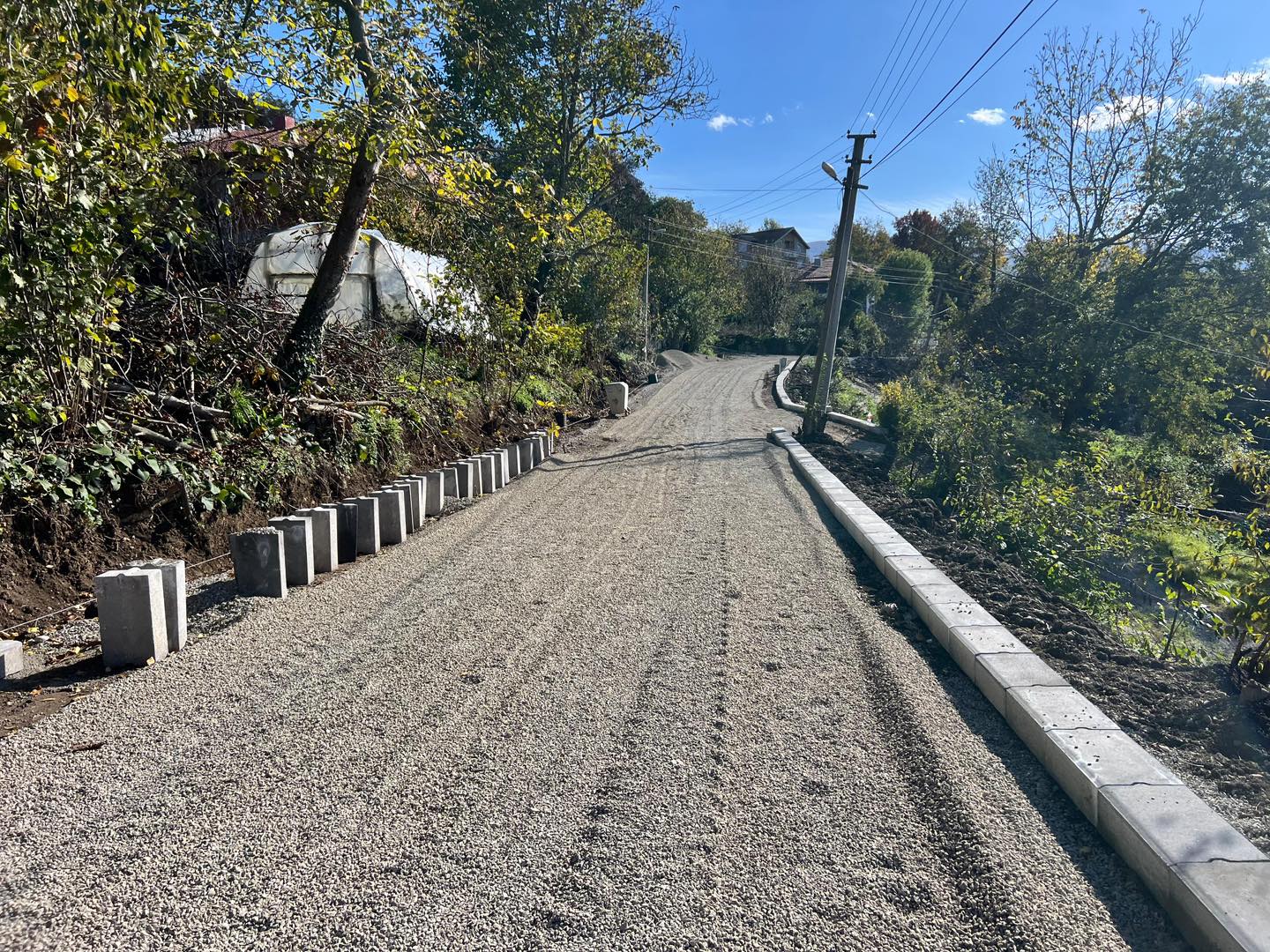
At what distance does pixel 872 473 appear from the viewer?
11.0 metres

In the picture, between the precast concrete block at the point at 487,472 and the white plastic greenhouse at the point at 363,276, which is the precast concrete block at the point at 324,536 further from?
the white plastic greenhouse at the point at 363,276

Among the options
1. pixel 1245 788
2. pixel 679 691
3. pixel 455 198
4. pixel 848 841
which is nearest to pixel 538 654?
pixel 679 691

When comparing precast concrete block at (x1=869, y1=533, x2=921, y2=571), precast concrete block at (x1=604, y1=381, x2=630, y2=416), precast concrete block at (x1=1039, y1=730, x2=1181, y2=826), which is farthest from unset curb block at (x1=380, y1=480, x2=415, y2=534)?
precast concrete block at (x1=604, y1=381, x2=630, y2=416)

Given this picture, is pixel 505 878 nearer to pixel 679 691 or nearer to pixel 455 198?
pixel 679 691

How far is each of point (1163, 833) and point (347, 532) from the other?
5.23 m

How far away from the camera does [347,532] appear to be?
5.69 m

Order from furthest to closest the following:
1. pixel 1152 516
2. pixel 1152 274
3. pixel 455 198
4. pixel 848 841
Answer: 1. pixel 1152 274
2. pixel 1152 516
3. pixel 455 198
4. pixel 848 841

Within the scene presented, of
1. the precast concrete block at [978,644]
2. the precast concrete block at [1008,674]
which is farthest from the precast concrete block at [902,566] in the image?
the precast concrete block at [1008,674]

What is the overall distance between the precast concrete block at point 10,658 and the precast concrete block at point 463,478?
4716 millimetres

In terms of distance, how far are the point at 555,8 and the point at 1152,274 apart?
15030mm

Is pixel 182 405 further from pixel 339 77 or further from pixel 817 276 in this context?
pixel 817 276

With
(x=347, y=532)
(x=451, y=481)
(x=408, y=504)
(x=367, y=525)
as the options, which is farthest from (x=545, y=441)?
(x=347, y=532)

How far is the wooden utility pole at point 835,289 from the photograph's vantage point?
46.2 ft

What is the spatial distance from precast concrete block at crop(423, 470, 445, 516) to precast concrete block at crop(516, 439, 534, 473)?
8.99ft
